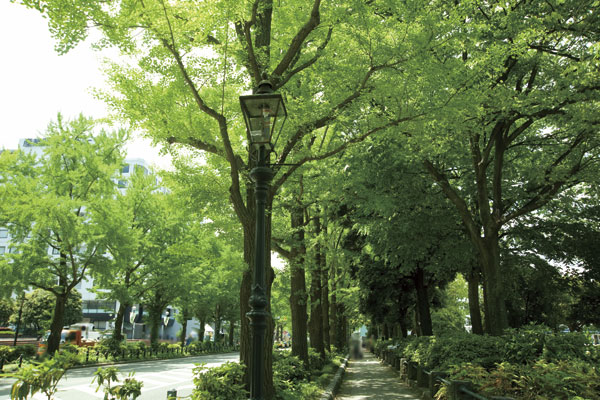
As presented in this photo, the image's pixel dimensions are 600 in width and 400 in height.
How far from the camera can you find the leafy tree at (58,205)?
20.0 m

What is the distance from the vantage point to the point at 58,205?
A: 20.0 meters

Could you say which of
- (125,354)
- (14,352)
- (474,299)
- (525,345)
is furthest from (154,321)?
(525,345)

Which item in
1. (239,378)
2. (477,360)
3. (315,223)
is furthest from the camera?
(315,223)

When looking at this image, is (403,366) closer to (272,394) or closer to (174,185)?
(272,394)

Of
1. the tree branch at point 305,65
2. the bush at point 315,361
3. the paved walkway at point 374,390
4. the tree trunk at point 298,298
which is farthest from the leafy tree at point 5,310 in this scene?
the tree branch at point 305,65

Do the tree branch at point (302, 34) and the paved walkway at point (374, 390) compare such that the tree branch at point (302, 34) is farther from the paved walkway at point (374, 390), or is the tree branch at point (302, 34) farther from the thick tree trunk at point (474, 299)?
the thick tree trunk at point (474, 299)

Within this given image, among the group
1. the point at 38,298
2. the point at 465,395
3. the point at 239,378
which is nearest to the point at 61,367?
the point at 239,378

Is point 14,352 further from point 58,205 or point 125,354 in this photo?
point 125,354

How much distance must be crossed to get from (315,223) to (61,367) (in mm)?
14916

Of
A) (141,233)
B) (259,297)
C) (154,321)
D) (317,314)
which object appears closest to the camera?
(259,297)

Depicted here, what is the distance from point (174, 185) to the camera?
10.9 meters

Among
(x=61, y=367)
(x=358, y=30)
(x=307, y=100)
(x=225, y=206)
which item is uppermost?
(x=358, y=30)

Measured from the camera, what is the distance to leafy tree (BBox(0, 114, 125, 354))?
20.0 m

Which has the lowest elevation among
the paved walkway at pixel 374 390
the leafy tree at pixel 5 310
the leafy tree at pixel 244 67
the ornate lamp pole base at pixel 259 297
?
the paved walkway at pixel 374 390
